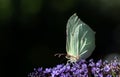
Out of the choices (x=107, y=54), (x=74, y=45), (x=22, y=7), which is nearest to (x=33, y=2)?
(x=22, y=7)

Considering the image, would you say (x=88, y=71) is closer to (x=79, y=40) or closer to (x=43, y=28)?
(x=79, y=40)

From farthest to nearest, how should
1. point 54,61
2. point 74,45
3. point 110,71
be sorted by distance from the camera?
point 54,61 < point 74,45 < point 110,71

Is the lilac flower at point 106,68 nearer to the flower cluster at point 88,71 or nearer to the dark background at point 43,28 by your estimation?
the flower cluster at point 88,71

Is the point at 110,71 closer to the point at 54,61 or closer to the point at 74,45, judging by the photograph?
the point at 74,45

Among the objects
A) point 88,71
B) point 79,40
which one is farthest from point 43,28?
point 88,71

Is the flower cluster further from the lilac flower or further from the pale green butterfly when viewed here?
the pale green butterfly

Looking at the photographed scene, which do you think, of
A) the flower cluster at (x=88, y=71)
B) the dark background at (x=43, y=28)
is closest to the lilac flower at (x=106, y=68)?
the flower cluster at (x=88, y=71)
